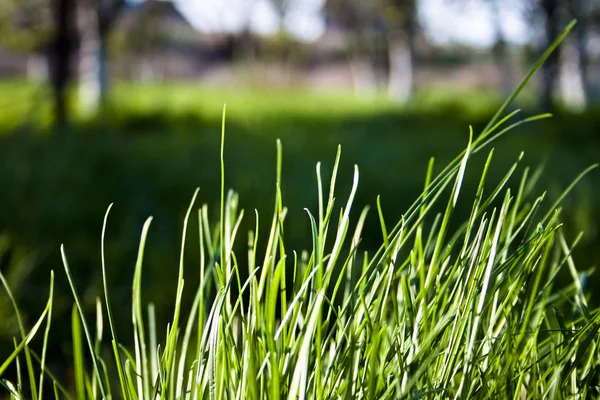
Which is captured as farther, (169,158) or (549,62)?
(549,62)

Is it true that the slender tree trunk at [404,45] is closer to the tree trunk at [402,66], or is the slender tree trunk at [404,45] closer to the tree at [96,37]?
the tree trunk at [402,66]

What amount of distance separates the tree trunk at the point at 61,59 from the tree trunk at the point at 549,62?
4.00 m

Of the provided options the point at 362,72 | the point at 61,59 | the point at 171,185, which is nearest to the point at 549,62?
the point at 61,59

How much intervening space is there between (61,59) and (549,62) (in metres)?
4.07

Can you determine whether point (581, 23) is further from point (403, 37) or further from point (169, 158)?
point (169, 158)

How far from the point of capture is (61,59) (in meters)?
3.92

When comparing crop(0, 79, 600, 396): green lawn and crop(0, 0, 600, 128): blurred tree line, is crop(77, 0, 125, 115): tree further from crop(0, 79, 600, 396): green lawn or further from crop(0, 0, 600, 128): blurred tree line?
crop(0, 79, 600, 396): green lawn

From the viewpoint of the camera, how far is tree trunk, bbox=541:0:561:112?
5626mm

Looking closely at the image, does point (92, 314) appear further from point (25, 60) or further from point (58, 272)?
point (25, 60)

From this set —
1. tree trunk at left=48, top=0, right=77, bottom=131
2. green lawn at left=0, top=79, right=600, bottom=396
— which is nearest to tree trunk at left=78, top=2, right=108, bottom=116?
green lawn at left=0, top=79, right=600, bottom=396

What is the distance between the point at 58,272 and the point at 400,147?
3154 millimetres

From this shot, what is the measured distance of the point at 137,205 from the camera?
2.07 meters

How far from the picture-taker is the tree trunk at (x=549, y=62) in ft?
18.5

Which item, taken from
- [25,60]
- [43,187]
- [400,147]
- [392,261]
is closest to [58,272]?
[43,187]
